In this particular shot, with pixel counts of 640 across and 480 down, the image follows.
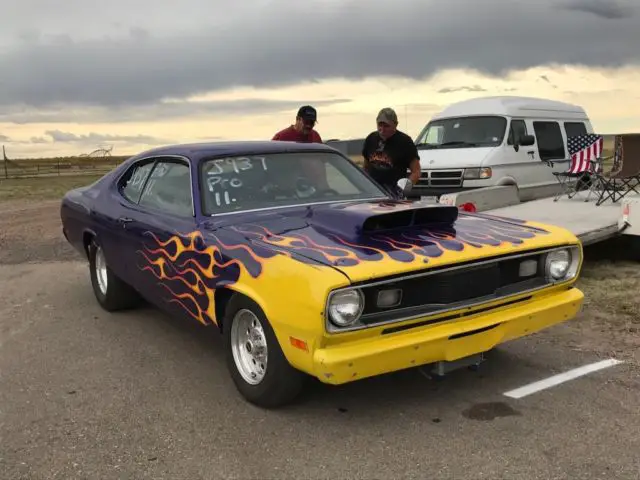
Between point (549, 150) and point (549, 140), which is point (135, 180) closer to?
point (549, 150)

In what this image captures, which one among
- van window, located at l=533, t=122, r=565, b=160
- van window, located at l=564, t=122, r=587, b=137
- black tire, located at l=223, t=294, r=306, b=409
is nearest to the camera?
black tire, located at l=223, t=294, r=306, b=409

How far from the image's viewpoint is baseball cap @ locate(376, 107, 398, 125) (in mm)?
6617

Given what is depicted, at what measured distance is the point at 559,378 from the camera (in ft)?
14.0

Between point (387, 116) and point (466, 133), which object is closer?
point (387, 116)

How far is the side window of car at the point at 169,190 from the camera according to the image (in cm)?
466

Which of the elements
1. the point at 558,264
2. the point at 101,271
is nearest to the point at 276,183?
the point at 558,264

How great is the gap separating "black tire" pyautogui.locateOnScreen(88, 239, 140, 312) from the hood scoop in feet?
8.07

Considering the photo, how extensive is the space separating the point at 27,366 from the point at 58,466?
1.75m

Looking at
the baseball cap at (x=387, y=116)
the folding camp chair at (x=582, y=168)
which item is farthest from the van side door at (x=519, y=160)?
the baseball cap at (x=387, y=116)

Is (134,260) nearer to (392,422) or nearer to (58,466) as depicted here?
(58,466)

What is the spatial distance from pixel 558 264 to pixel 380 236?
3.97ft

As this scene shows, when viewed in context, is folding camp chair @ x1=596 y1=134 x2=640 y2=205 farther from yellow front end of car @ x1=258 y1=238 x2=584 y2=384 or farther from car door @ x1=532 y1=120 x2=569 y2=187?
yellow front end of car @ x1=258 y1=238 x2=584 y2=384

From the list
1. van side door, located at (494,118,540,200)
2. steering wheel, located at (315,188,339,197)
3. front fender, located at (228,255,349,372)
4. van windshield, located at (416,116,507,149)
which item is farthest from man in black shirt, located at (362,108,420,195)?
van windshield, located at (416,116,507,149)

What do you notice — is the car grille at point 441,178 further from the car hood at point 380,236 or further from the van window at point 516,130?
the car hood at point 380,236
